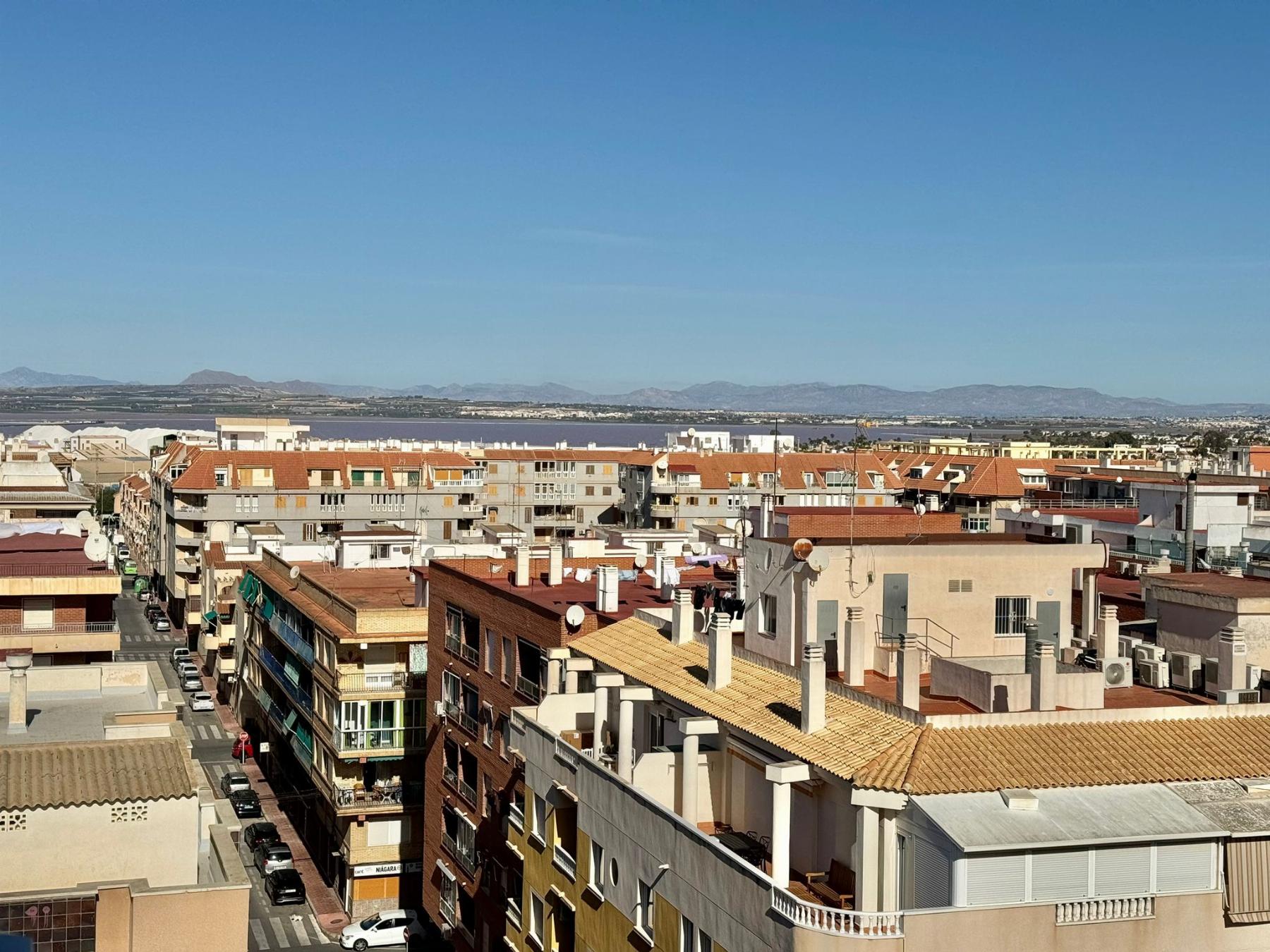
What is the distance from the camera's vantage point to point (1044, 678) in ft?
58.0

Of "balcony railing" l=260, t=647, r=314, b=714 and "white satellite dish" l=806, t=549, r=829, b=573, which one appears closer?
"white satellite dish" l=806, t=549, r=829, b=573

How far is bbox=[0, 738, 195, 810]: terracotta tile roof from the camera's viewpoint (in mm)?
18938

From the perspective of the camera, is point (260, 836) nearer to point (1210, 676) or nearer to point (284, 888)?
point (284, 888)

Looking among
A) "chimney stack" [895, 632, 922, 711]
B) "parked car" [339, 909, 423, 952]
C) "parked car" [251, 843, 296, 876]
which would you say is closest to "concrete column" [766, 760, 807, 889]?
"chimney stack" [895, 632, 922, 711]

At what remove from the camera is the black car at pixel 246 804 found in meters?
50.3

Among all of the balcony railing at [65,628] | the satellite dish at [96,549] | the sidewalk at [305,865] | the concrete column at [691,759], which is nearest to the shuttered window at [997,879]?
the concrete column at [691,759]

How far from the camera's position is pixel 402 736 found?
138ft

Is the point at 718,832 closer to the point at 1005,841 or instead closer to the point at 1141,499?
the point at 1005,841

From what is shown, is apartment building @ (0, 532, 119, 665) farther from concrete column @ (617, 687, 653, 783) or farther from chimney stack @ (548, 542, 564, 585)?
concrete column @ (617, 687, 653, 783)

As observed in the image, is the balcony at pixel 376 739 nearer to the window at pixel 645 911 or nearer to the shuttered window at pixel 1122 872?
the window at pixel 645 911

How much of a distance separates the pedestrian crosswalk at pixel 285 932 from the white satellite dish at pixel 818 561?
22834mm

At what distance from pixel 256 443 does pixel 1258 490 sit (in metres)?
72.6

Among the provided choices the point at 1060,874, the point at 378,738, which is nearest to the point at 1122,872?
the point at 1060,874

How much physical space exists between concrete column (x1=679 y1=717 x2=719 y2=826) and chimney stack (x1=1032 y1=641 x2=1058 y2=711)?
397 centimetres
